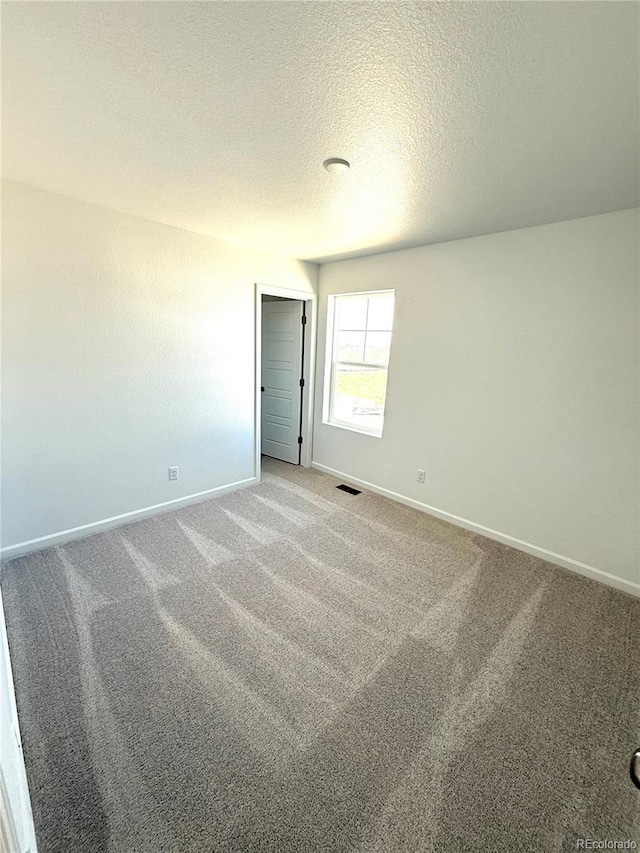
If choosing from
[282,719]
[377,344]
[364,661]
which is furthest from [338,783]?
[377,344]

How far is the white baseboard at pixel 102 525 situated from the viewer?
2.40 meters

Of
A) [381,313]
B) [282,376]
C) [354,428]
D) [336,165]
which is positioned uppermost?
[336,165]

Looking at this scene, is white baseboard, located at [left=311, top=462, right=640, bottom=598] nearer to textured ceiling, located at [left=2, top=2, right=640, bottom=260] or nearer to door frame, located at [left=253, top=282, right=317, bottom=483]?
door frame, located at [left=253, top=282, right=317, bottom=483]

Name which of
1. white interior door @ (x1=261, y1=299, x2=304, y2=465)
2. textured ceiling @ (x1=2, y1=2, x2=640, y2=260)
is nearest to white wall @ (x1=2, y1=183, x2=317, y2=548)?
textured ceiling @ (x1=2, y1=2, x2=640, y2=260)

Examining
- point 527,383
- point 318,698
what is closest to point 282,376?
point 527,383

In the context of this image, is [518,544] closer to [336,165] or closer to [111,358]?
[336,165]

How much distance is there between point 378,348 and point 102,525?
302 centimetres

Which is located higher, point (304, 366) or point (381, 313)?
point (381, 313)

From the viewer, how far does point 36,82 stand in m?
1.25

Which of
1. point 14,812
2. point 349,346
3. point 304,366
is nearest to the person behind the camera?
point 14,812

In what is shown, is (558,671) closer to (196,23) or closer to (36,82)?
(196,23)

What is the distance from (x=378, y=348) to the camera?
3594 mm

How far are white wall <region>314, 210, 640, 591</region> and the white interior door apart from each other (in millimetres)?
1099

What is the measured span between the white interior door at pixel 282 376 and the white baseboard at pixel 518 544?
1.15 meters
